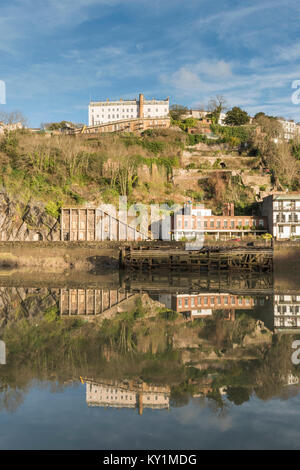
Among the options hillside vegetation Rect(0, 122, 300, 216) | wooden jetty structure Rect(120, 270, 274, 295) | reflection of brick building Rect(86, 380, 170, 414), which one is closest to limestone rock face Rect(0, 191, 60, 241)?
hillside vegetation Rect(0, 122, 300, 216)

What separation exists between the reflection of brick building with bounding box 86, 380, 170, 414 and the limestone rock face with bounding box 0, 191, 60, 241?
36.2 metres

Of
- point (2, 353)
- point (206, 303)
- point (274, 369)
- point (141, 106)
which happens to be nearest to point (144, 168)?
point (141, 106)

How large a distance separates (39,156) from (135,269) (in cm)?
2246

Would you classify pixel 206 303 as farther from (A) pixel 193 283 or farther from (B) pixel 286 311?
(A) pixel 193 283

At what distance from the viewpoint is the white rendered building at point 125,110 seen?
7331 centimetres

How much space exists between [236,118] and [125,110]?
2136 cm

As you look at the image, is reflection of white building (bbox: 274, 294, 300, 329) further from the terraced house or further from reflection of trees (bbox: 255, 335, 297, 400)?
the terraced house

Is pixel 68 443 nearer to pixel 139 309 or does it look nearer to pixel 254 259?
pixel 139 309

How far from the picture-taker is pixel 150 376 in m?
9.27

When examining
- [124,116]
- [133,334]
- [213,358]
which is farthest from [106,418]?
[124,116]

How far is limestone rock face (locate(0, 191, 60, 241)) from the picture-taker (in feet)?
141

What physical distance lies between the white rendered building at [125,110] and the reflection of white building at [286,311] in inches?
2265

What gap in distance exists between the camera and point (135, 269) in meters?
36.7

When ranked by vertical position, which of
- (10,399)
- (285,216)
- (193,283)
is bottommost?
(10,399)
